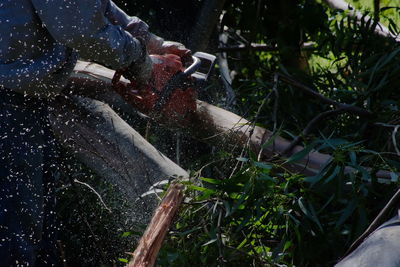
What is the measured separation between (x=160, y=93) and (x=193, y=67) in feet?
0.76

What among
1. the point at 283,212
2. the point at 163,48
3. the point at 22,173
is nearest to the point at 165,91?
the point at 163,48

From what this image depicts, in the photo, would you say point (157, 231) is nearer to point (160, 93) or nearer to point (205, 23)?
point (160, 93)

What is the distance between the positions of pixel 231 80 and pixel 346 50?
1.31 metres

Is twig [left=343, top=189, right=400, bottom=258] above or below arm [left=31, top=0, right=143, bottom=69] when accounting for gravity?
above

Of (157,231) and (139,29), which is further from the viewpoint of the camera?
(139,29)

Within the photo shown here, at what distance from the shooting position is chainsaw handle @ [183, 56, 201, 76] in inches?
126

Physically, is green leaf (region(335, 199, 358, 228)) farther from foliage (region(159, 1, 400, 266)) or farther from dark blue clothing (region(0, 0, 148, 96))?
dark blue clothing (region(0, 0, 148, 96))

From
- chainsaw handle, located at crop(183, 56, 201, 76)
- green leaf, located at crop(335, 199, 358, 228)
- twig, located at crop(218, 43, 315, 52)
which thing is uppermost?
chainsaw handle, located at crop(183, 56, 201, 76)

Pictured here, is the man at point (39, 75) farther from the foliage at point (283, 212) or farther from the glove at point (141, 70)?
the foliage at point (283, 212)

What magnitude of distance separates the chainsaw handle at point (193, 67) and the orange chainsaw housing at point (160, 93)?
34mm

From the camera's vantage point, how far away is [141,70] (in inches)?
119

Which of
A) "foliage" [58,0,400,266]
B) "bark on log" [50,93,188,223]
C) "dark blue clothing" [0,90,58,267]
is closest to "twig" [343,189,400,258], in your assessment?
"foliage" [58,0,400,266]

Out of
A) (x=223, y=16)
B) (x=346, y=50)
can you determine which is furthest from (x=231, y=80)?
(x=346, y=50)

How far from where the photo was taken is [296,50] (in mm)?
4500
